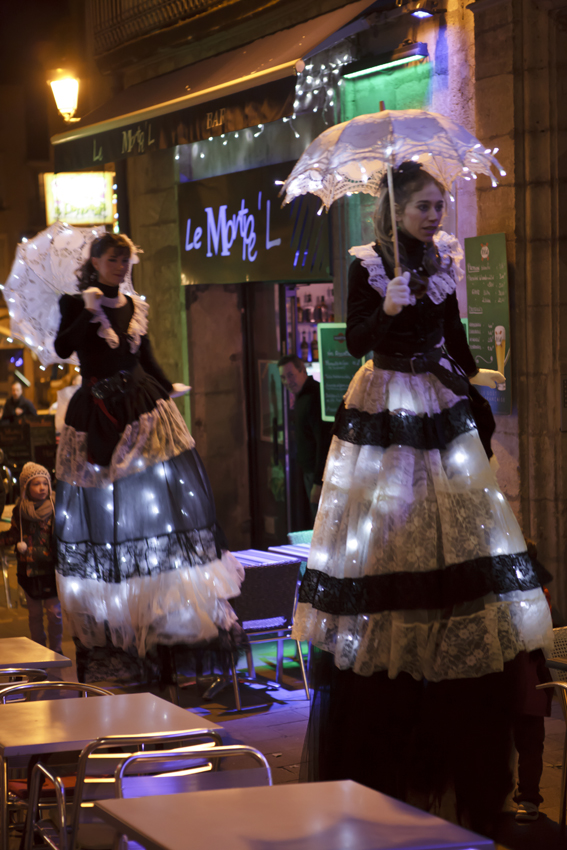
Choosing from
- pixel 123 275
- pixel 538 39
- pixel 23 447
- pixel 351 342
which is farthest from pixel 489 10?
pixel 23 447

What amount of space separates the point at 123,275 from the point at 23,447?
7.36 metres

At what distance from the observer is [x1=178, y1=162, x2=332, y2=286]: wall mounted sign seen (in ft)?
30.7

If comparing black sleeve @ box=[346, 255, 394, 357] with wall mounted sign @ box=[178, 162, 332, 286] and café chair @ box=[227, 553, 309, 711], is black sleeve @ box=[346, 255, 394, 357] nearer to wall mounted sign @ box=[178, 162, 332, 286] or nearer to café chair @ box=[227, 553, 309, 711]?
café chair @ box=[227, 553, 309, 711]

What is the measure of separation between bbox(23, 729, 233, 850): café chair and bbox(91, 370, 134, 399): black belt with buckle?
3.17 m

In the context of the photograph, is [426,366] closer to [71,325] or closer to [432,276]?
[432,276]

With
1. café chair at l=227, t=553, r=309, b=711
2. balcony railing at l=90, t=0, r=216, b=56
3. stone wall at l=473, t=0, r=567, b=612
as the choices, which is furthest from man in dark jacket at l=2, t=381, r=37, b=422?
stone wall at l=473, t=0, r=567, b=612

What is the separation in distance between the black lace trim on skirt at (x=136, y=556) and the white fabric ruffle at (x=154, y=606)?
4 cm

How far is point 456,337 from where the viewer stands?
4457 mm

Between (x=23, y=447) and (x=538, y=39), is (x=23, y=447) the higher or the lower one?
the lower one

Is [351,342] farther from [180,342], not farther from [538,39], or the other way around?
[180,342]

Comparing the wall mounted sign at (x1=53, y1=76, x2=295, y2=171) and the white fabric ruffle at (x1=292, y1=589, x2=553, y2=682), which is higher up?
the wall mounted sign at (x1=53, y1=76, x2=295, y2=171)

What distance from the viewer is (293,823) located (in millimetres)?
2053

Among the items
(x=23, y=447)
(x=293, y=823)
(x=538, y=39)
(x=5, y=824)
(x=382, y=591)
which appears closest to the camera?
(x=293, y=823)

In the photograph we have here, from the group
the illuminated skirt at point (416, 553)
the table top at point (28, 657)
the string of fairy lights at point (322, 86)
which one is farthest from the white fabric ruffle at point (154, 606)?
the string of fairy lights at point (322, 86)
